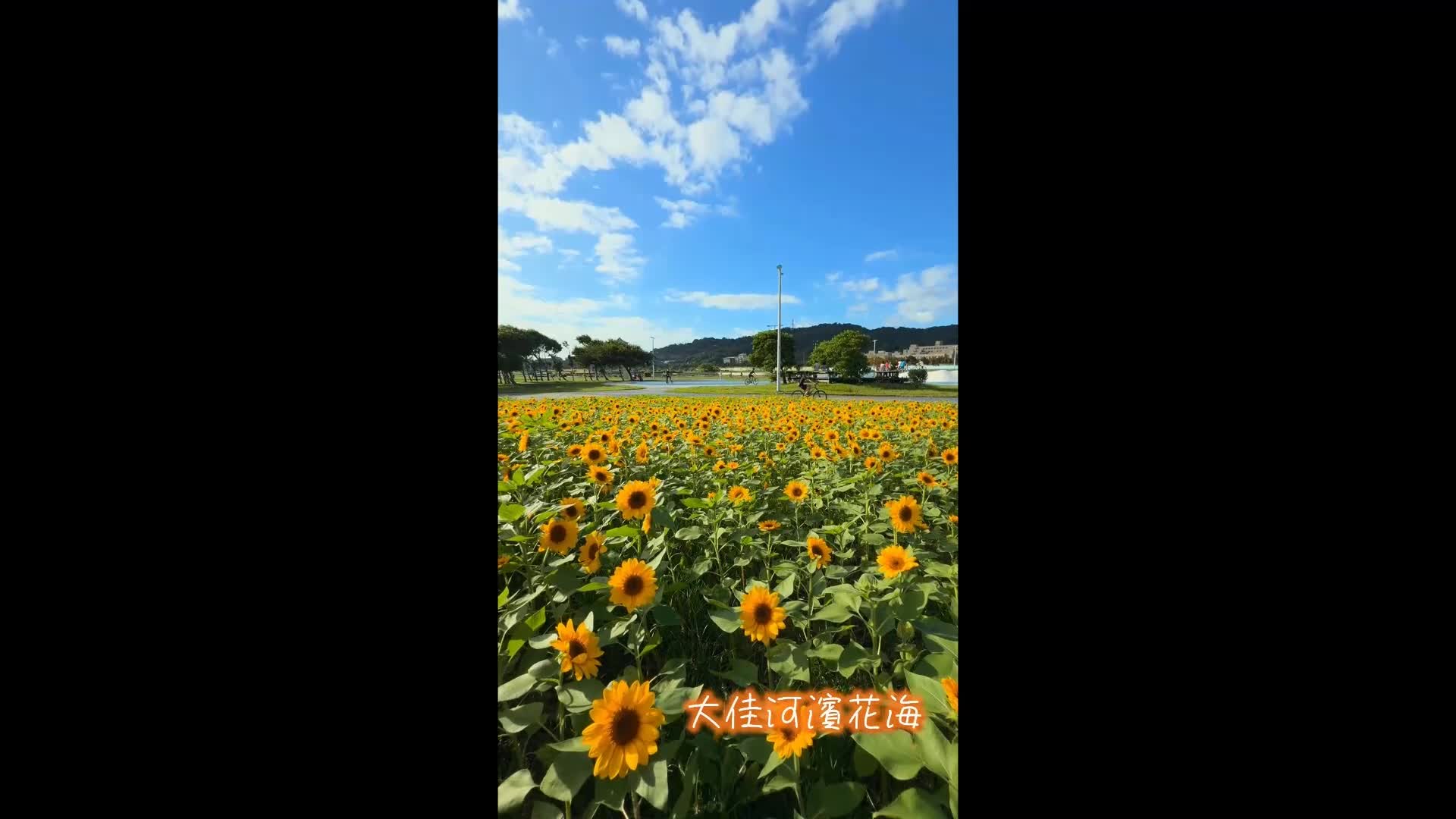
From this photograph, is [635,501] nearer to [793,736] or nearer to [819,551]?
[819,551]

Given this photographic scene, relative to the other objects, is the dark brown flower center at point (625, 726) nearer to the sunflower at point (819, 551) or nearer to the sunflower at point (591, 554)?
the sunflower at point (591, 554)

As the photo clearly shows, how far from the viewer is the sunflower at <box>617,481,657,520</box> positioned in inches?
68.9

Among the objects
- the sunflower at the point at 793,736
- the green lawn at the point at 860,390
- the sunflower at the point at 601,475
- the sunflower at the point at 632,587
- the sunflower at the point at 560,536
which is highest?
the green lawn at the point at 860,390

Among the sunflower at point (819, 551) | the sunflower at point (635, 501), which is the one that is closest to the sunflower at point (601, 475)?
the sunflower at point (635, 501)

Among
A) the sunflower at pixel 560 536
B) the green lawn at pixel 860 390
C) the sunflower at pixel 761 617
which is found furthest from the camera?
the green lawn at pixel 860 390

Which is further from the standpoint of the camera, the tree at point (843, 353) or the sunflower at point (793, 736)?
the tree at point (843, 353)

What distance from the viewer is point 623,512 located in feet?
5.72

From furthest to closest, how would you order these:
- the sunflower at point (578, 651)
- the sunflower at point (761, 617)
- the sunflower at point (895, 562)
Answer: the sunflower at point (895, 562), the sunflower at point (761, 617), the sunflower at point (578, 651)

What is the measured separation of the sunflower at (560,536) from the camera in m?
1.47

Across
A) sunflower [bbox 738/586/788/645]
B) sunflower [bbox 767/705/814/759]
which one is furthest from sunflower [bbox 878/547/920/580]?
sunflower [bbox 767/705/814/759]

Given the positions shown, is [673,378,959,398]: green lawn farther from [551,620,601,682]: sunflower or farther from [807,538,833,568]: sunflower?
[551,620,601,682]: sunflower
